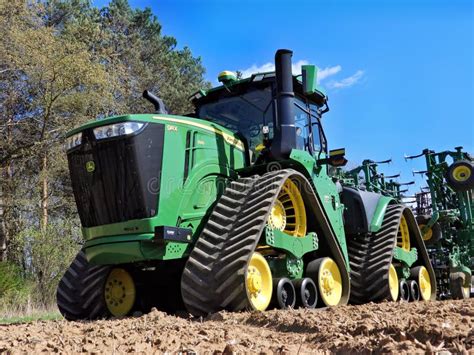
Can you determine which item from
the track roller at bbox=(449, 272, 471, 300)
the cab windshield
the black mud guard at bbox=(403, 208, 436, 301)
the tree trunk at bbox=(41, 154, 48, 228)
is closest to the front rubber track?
the cab windshield

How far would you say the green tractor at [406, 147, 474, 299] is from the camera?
12227mm

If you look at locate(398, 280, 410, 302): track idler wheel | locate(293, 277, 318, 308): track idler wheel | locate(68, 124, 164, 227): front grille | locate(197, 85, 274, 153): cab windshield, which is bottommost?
locate(398, 280, 410, 302): track idler wheel

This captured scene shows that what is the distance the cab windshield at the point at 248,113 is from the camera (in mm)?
6934

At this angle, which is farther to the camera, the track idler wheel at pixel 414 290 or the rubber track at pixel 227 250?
the track idler wheel at pixel 414 290

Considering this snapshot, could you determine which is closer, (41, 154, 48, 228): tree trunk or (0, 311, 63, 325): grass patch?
(0, 311, 63, 325): grass patch

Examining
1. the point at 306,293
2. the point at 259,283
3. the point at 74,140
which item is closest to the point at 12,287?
the point at 74,140

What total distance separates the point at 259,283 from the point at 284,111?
209cm

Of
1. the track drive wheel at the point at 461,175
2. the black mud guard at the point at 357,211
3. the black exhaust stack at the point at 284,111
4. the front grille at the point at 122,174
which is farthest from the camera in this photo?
the track drive wheel at the point at 461,175

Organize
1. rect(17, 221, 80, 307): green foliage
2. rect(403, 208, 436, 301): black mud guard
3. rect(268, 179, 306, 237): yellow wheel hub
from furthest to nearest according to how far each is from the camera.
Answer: rect(17, 221, 80, 307): green foliage, rect(403, 208, 436, 301): black mud guard, rect(268, 179, 306, 237): yellow wheel hub

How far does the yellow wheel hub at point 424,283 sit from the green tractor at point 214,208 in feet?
6.79

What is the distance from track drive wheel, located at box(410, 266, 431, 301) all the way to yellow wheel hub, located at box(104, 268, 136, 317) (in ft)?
19.0

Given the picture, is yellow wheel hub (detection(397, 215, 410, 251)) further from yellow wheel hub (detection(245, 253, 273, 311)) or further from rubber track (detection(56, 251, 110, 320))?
rubber track (detection(56, 251, 110, 320))

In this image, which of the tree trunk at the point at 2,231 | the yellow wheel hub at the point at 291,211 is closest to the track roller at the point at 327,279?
the yellow wheel hub at the point at 291,211

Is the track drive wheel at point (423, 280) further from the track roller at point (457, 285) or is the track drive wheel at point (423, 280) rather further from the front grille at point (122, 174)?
the front grille at point (122, 174)
